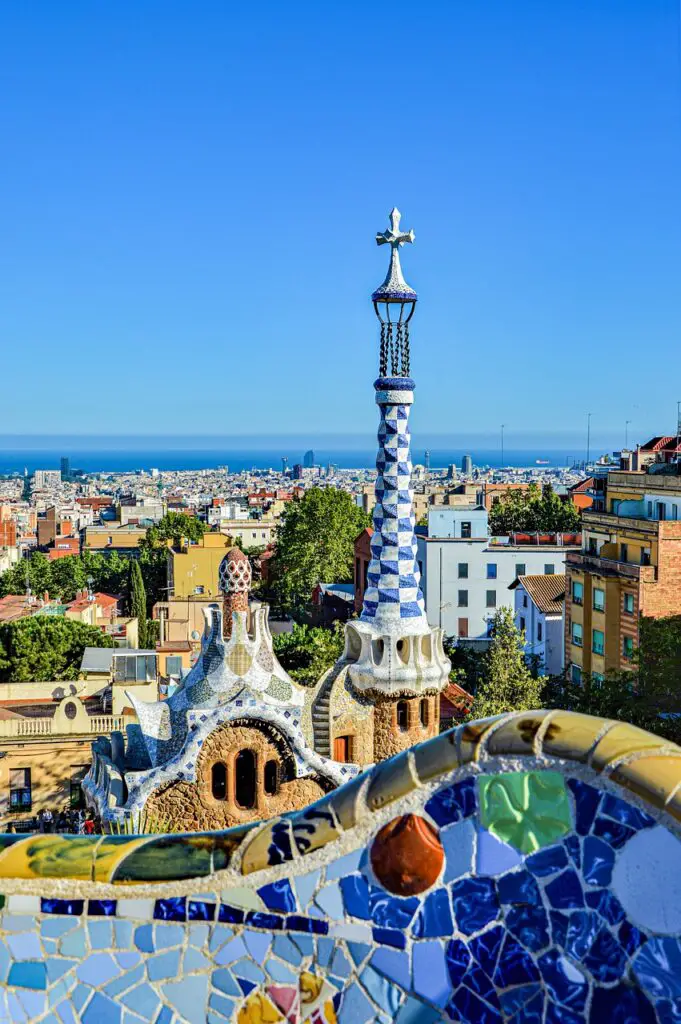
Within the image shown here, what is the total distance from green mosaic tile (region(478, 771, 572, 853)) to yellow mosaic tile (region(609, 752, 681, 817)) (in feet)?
0.62

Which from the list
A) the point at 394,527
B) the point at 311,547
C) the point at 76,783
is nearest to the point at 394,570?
the point at 394,527

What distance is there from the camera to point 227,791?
10.7m

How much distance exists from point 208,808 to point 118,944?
7.19m

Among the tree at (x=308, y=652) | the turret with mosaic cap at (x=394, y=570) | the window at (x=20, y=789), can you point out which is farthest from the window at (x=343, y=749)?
the tree at (x=308, y=652)

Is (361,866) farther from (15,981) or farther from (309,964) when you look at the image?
(15,981)

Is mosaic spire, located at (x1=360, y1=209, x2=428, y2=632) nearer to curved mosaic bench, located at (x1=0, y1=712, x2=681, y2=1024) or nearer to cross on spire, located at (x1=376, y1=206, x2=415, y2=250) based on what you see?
cross on spire, located at (x1=376, y1=206, x2=415, y2=250)

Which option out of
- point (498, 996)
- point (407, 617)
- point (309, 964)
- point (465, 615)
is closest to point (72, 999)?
point (309, 964)

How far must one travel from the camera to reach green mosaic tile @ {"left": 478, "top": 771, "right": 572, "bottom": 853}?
11.3 feet

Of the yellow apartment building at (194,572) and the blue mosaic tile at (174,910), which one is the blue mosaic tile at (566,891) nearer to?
the blue mosaic tile at (174,910)

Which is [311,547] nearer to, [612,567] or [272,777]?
[612,567]

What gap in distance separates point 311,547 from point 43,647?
20912 mm

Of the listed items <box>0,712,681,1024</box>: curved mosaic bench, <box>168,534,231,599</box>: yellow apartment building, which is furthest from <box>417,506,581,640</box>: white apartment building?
<box>0,712,681,1024</box>: curved mosaic bench

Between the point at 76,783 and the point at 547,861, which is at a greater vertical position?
the point at 547,861

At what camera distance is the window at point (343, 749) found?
11.7 meters
